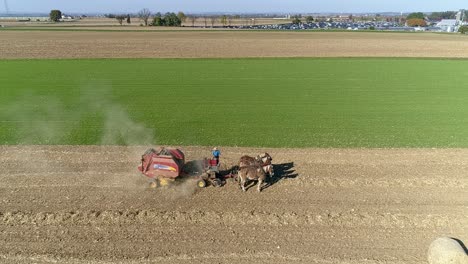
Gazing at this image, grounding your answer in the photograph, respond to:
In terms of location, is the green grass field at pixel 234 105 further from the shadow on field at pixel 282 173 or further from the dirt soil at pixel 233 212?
the dirt soil at pixel 233 212

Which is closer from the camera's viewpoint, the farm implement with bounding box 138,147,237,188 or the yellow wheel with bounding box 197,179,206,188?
the farm implement with bounding box 138,147,237,188

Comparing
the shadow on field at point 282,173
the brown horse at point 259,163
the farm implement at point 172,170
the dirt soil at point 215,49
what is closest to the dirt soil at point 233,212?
the shadow on field at point 282,173

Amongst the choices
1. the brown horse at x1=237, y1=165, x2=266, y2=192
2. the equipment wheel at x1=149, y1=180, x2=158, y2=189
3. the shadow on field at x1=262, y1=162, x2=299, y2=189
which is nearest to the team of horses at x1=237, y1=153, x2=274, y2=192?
the brown horse at x1=237, y1=165, x2=266, y2=192

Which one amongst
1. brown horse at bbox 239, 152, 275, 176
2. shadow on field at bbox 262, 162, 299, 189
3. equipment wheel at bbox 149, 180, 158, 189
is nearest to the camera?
brown horse at bbox 239, 152, 275, 176

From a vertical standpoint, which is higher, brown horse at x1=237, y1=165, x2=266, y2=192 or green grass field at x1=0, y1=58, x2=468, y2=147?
brown horse at x1=237, y1=165, x2=266, y2=192

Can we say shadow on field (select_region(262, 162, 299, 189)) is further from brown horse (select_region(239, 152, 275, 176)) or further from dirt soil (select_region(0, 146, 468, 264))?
brown horse (select_region(239, 152, 275, 176))

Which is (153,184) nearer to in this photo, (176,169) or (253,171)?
(176,169)

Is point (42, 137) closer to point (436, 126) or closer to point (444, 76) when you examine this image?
point (436, 126)
